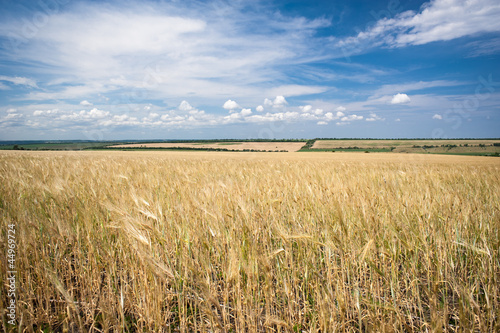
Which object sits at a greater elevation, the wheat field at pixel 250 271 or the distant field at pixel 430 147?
the distant field at pixel 430 147

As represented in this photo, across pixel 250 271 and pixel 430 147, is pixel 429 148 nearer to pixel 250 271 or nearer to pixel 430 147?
pixel 430 147

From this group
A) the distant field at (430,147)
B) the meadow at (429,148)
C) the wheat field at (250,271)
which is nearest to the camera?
the wheat field at (250,271)

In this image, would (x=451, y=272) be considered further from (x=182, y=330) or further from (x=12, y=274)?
(x=12, y=274)

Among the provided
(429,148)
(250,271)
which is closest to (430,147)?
(429,148)

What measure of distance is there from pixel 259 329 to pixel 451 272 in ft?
4.72

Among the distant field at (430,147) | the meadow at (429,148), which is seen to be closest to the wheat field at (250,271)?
the meadow at (429,148)

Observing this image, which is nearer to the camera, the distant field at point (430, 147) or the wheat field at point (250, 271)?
the wheat field at point (250, 271)

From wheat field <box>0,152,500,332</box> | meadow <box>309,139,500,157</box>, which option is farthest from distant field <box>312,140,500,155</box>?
wheat field <box>0,152,500,332</box>

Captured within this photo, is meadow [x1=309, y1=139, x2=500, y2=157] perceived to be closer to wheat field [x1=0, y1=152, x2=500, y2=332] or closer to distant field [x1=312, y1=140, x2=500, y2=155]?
distant field [x1=312, y1=140, x2=500, y2=155]

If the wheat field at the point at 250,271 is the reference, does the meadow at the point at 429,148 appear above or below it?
above

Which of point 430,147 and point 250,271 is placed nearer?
point 250,271

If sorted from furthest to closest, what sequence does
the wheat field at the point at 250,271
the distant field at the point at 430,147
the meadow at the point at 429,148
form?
the distant field at the point at 430,147 → the meadow at the point at 429,148 → the wheat field at the point at 250,271

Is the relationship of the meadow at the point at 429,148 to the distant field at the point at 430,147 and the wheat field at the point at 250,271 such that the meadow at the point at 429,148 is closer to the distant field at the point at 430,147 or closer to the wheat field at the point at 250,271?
the distant field at the point at 430,147

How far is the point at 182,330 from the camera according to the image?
1.19m
